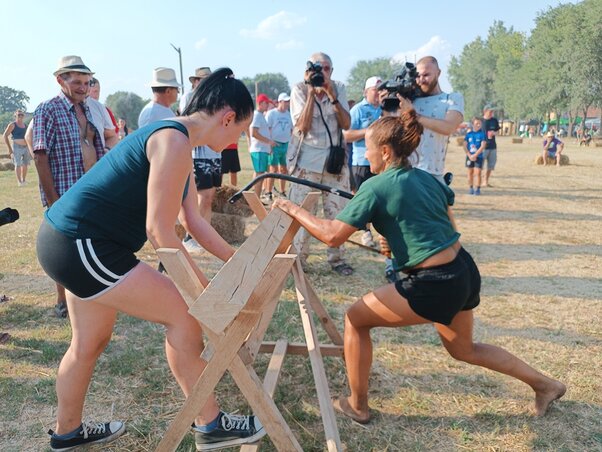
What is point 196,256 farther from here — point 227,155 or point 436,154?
point 436,154

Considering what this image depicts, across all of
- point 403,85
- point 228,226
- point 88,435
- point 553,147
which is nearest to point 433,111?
point 403,85

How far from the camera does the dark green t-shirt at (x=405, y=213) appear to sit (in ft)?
7.45

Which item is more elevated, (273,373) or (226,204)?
(226,204)

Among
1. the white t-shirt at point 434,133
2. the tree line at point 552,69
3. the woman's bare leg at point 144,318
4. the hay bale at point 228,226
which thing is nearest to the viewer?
the woman's bare leg at point 144,318

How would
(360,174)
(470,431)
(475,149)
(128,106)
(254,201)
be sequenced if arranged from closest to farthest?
(470,431) → (254,201) → (360,174) → (475,149) → (128,106)

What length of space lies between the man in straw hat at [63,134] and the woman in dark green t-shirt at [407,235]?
218cm

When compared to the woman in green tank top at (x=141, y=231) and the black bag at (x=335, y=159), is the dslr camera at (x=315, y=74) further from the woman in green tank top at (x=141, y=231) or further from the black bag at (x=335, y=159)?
the woman in green tank top at (x=141, y=231)

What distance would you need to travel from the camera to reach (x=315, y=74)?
4.61 metres

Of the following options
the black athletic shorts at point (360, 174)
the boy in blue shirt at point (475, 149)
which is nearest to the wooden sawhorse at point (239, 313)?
the black athletic shorts at point (360, 174)

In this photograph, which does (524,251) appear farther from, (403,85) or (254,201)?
(254,201)

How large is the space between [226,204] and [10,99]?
96361 mm

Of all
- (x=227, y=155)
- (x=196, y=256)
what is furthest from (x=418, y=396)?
(x=227, y=155)

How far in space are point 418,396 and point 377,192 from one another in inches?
57.9

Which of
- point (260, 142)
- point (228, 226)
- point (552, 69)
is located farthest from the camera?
point (552, 69)
